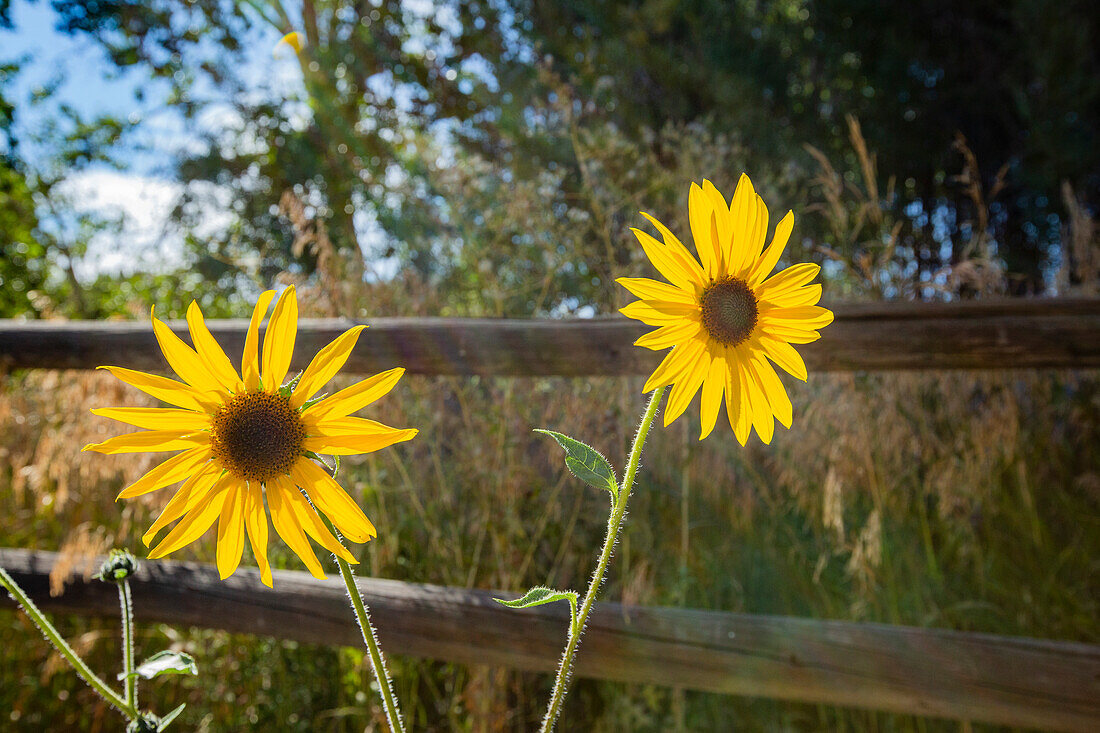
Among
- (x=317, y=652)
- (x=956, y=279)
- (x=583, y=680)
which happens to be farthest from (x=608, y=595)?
(x=956, y=279)

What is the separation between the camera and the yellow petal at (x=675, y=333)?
0.55 metres

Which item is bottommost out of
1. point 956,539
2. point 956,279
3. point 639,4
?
point 956,539

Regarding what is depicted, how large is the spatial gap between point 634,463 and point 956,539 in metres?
1.96

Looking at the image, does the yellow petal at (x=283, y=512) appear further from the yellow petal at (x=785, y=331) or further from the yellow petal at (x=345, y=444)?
the yellow petal at (x=785, y=331)

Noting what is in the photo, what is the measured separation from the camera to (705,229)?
534 millimetres

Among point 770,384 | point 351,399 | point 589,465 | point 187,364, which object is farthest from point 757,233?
point 187,364

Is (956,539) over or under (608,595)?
over

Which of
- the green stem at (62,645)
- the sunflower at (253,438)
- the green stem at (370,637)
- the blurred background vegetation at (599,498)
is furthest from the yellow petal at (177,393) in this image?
the blurred background vegetation at (599,498)

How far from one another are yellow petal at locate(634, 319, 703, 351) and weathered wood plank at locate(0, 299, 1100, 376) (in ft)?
3.18

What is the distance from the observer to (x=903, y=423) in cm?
207

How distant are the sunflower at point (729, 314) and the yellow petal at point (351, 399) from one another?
19 cm

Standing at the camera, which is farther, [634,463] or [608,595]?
[608,595]

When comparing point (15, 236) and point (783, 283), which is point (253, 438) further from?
point (15, 236)

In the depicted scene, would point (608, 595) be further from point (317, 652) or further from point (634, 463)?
point (634, 463)
